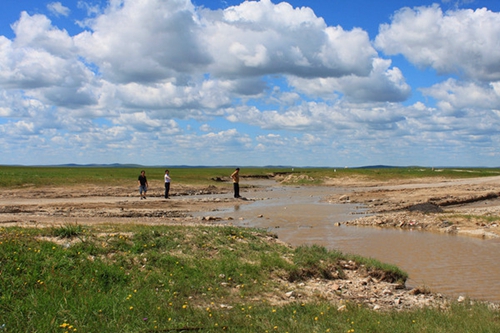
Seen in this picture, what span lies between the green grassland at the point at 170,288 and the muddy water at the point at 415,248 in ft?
5.06

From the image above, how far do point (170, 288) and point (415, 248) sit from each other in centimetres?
985

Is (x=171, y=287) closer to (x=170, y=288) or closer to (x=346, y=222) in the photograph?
(x=170, y=288)

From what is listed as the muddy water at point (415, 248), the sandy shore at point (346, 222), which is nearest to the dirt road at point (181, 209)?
the sandy shore at point (346, 222)

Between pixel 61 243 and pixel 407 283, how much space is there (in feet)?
27.5

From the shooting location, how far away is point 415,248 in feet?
51.5

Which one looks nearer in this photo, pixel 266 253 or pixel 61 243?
pixel 61 243

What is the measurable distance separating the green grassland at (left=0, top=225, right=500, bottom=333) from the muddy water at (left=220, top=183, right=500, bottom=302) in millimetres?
1543

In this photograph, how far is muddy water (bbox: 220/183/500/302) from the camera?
11.5 metres

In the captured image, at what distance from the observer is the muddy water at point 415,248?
1148 centimetres

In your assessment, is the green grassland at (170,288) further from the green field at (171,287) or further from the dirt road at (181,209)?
the dirt road at (181,209)

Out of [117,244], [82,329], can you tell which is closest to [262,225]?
[117,244]

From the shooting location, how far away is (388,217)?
72.2ft

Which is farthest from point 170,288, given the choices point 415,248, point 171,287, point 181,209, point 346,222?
point 181,209

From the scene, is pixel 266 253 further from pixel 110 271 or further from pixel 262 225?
pixel 262 225
